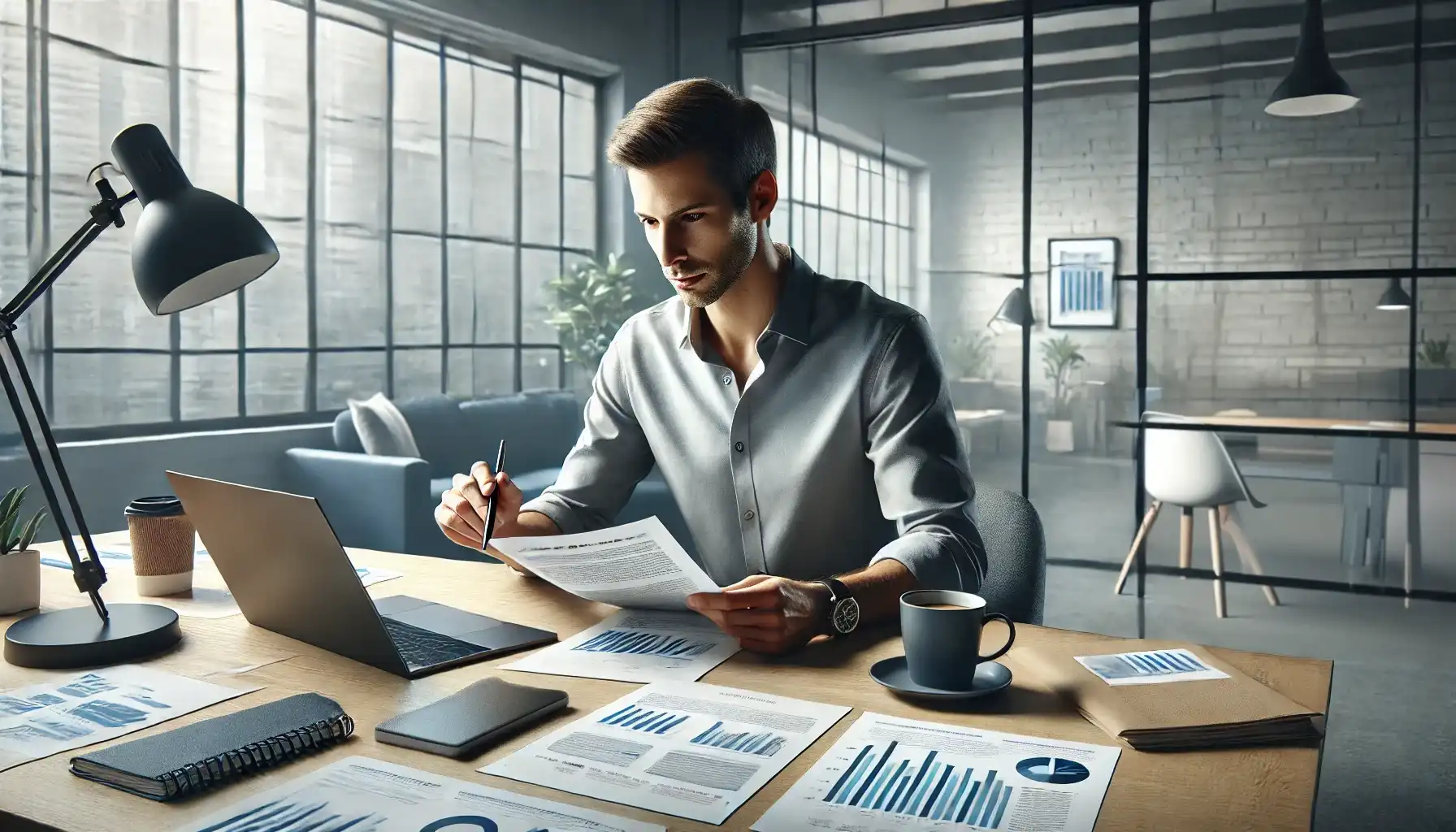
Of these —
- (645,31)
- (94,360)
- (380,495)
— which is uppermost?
(645,31)

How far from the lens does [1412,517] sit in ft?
14.2

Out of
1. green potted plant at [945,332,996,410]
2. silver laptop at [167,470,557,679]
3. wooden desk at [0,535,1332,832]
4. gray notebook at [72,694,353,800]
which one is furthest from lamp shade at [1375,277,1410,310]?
gray notebook at [72,694,353,800]

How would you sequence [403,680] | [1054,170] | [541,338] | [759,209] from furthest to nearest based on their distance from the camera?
[541,338]
[1054,170]
[759,209]
[403,680]

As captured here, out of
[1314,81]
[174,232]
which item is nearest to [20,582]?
[174,232]

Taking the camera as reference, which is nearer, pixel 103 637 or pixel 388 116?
pixel 103 637

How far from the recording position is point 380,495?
4297 millimetres

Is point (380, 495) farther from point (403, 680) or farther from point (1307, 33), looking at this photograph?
point (1307, 33)

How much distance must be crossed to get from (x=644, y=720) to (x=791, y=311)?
0.93 meters

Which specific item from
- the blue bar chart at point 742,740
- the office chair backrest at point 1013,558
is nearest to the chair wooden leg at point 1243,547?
the office chair backrest at point 1013,558

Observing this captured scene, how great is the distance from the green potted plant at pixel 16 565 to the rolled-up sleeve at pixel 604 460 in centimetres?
68

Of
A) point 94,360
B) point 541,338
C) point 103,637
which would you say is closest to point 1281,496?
point 541,338

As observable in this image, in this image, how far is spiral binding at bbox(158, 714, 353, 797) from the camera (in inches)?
32.6

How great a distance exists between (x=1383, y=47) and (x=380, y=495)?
4.31m

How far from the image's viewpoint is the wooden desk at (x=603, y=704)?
799 mm
